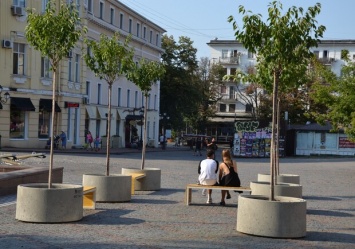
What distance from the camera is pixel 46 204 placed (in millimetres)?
12109

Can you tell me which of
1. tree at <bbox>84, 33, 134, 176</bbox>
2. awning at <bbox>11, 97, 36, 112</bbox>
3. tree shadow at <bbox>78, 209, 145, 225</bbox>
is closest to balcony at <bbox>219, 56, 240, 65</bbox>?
awning at <bbox>11, 97, 36, 112</bbox>

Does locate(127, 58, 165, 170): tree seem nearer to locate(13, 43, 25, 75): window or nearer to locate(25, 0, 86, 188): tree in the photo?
locate(25, 0, 86, 188): tree

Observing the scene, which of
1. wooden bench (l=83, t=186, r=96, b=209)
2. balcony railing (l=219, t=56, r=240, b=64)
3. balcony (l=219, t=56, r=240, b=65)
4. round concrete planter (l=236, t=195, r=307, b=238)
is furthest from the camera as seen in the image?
balcony railing (l=219, t=56, r=240, b=64)

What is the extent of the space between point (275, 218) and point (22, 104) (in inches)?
1355

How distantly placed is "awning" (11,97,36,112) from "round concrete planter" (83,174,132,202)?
28488mm

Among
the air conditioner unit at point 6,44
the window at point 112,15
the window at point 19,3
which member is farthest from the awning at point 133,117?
the air conditioner unit at point 6,44

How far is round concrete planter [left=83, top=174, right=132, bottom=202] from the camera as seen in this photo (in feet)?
51.9

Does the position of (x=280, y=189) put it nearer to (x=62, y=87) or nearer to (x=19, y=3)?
(x=19, y=3)

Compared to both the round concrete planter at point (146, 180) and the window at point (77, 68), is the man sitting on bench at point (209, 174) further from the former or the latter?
the window at point (77, 68)

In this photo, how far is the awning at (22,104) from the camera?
43.4 meters

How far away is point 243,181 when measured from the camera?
25375 mm

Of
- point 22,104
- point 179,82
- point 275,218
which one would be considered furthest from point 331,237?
point 179,82

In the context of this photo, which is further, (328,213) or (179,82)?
(179,82)

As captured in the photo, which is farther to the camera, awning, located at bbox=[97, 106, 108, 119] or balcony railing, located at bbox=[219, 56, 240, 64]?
balcony railing, located at bbox=[219, 56, 240, 64]
